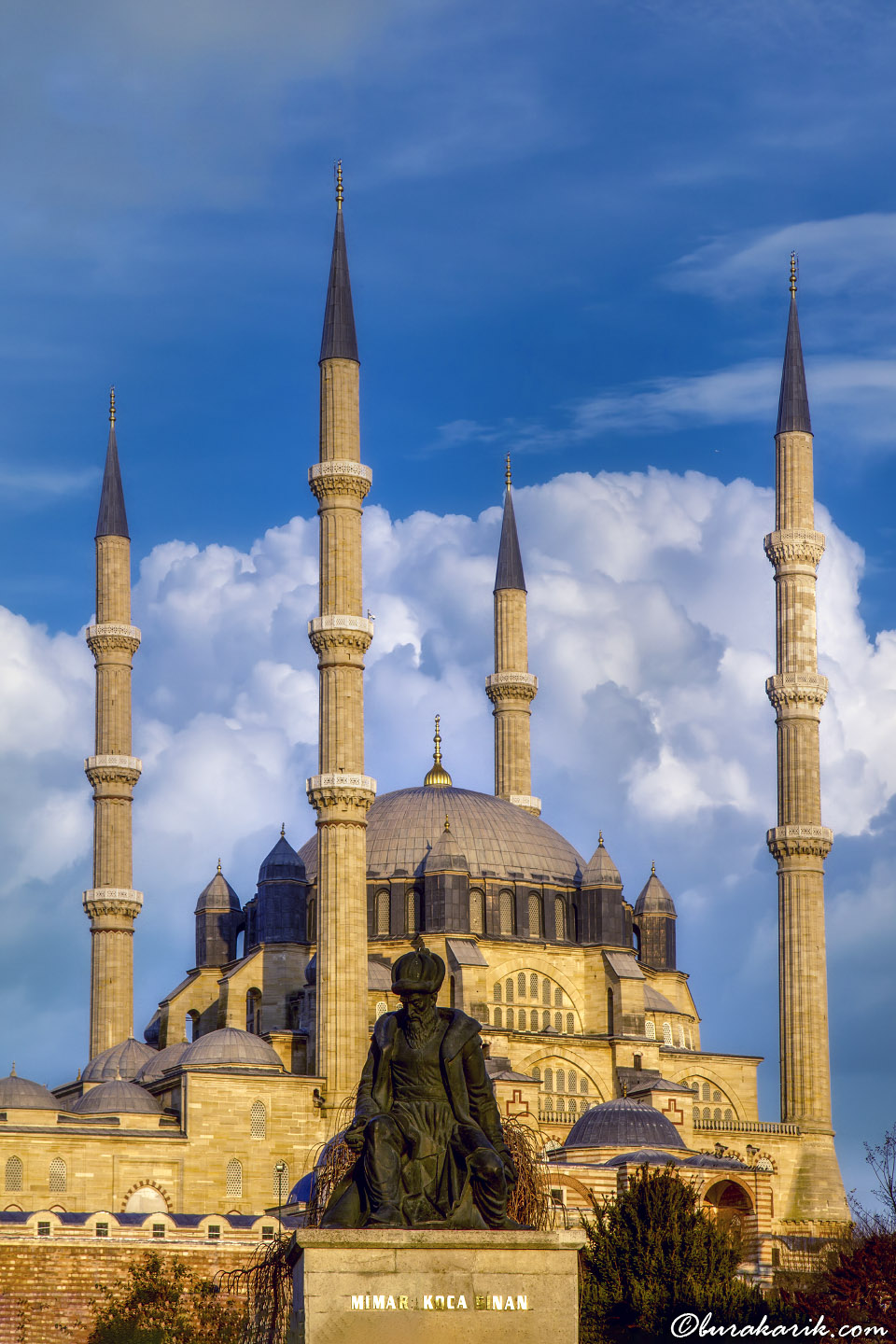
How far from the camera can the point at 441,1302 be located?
14.2m

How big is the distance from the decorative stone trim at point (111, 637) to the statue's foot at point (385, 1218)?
42.5 m

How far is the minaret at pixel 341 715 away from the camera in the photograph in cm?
4759

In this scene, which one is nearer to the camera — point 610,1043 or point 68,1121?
point 68,1121

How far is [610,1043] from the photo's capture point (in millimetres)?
56312

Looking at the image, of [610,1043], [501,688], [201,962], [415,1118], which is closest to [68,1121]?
[201,962]

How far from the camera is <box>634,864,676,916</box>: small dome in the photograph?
61.2m

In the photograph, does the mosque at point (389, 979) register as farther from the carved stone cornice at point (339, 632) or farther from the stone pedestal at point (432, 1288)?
the stone pedestal at point (432, 1288)

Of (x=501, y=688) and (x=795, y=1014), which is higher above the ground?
(x=501, y=688)

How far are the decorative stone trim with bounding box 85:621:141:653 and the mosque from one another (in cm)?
6

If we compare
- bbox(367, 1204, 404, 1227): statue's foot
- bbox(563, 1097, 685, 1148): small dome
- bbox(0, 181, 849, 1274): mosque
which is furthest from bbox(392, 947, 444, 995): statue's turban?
bbox(563, 1097, 685, 1148): small dome

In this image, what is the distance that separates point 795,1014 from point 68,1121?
16.0 metres

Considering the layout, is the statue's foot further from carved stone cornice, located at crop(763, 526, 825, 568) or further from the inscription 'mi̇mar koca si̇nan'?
carved stone cornice, located at crop(763, 526, 825, 568)

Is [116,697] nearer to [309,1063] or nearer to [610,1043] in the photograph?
[309,1063]
